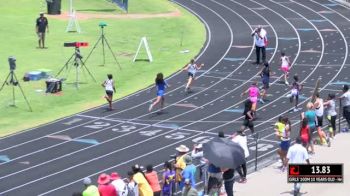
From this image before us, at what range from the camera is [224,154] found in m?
19.1

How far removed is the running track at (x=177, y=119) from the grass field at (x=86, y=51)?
1.14 m

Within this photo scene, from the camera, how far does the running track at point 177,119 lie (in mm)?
25984

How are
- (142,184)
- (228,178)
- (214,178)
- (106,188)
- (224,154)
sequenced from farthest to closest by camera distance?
(228,178)
(214,178)
(142,184)
(224,154)
(106,188)

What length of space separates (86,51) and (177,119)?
1386cm

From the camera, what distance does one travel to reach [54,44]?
4688cm

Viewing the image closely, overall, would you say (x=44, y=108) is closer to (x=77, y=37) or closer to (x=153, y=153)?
(x=153, y=153)

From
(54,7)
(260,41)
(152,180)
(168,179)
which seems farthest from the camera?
(54,7)

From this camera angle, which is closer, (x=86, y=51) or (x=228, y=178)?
Answer: (x=228, y=178)

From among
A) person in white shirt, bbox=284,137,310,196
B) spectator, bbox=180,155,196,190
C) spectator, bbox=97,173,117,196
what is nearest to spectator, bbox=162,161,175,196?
spectator, bbox=180,155,196,190

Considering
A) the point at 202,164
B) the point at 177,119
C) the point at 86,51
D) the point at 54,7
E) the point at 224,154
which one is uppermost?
the point at 54,7

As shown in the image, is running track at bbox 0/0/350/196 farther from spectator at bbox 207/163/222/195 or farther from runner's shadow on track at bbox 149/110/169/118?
spectator at bbox 207/163/222/195

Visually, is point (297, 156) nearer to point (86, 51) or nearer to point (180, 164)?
point (180, 164)

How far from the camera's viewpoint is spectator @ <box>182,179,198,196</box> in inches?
737

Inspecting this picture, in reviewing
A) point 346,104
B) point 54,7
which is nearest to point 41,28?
point 54,7
